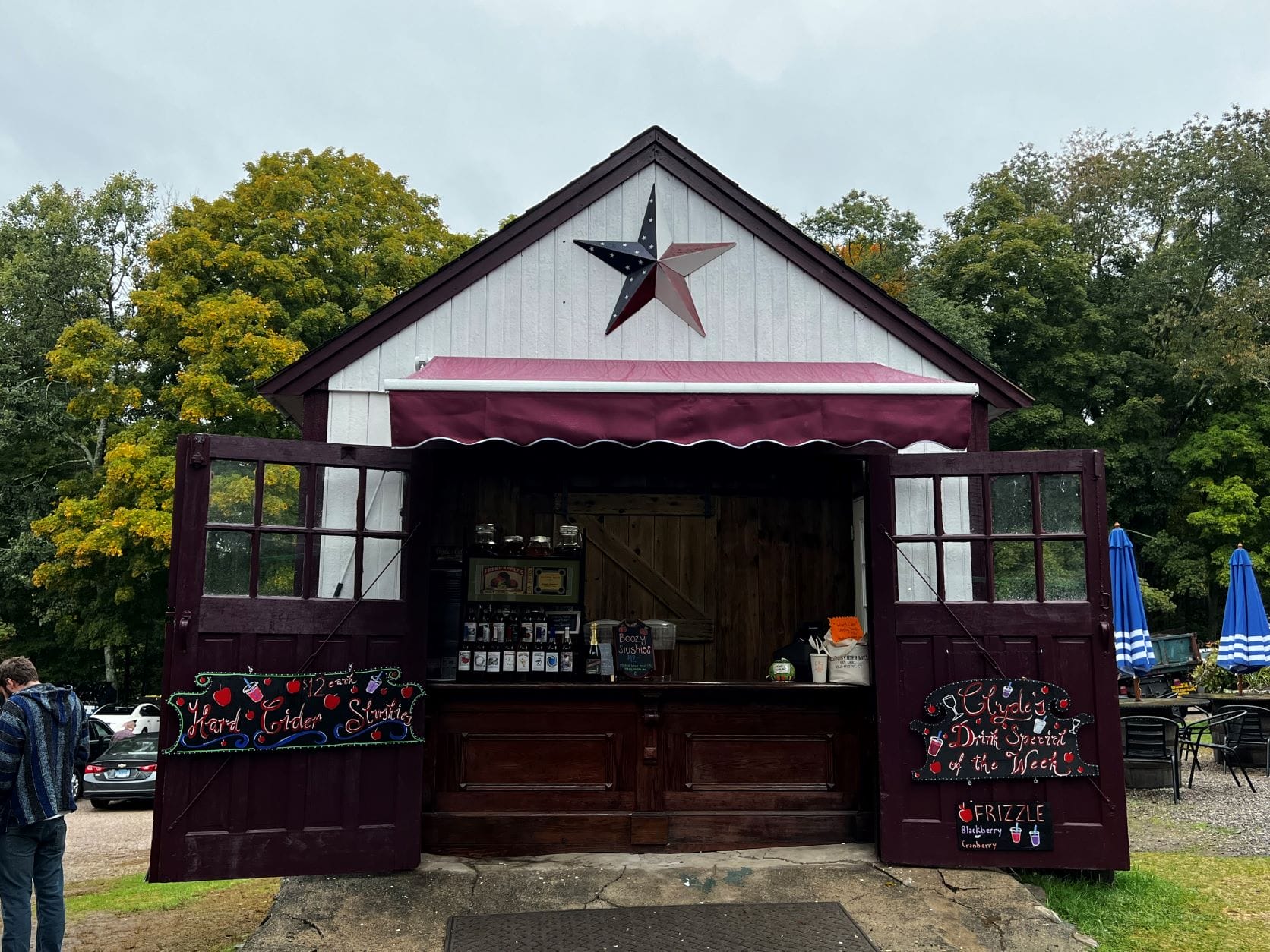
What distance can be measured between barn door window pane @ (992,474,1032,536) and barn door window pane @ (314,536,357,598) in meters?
4.06

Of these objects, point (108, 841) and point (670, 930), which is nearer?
point (670, 930)

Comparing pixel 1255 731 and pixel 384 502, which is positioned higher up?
pixel 384 502

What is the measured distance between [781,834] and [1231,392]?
2589 centimetres

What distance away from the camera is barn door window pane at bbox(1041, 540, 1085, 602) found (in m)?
6.05

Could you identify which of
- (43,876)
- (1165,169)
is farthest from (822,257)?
(1165,169)

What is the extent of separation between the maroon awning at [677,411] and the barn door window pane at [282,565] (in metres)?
1.15

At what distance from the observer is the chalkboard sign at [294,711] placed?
5543 millimetres

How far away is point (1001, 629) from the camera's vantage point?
6.07 metres

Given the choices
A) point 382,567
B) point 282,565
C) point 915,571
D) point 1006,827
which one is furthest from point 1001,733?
point 282,565

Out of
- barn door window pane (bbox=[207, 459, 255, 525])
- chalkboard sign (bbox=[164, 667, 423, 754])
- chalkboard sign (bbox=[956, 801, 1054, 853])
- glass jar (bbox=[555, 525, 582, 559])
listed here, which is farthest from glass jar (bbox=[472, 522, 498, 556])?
chalkboard sign (bbox=[956, 801, 1054, 853])

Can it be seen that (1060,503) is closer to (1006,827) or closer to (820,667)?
(820,667)

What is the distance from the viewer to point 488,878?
230 inches

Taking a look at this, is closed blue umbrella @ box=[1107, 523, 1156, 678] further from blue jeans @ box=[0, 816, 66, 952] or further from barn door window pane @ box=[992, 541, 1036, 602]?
blue jeans @ box=[0, 816, 66, 952]

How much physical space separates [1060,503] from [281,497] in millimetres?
4788
